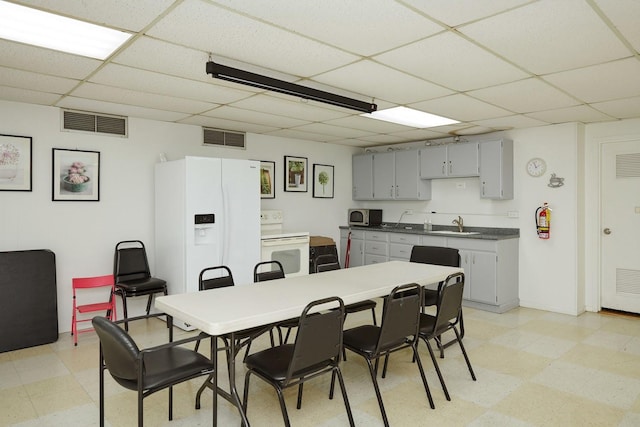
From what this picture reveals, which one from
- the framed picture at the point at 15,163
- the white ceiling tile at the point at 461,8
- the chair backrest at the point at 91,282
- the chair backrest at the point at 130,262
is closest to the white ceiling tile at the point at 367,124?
the white ceiling tile at the point at 461,8

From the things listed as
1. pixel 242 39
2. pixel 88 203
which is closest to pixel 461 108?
pixel 242 39

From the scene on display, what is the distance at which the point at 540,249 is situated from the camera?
553cm

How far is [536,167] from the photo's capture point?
552cm

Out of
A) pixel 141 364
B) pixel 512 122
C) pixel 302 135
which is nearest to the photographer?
pixel 141 364

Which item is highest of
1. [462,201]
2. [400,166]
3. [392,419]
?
[400,166]

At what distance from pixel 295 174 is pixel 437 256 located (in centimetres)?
283

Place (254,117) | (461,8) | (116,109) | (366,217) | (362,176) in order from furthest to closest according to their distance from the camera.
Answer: (362,176) < (366,217) < (254,117) < (116,109) < (461,8)

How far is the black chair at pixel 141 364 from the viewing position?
6.75 ft

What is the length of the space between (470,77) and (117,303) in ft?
14.6

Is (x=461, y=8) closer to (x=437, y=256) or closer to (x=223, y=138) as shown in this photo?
(x=437, y=256)

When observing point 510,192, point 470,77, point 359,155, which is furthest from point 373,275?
point 359,155

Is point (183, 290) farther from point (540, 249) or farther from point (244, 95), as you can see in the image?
point (540, 249)

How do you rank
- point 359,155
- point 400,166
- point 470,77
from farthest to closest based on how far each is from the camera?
point 359,155
point 400,166
point 470,77

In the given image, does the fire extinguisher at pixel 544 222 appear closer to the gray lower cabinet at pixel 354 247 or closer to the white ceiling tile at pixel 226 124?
the gray lower cabinet at pixel 354 247
